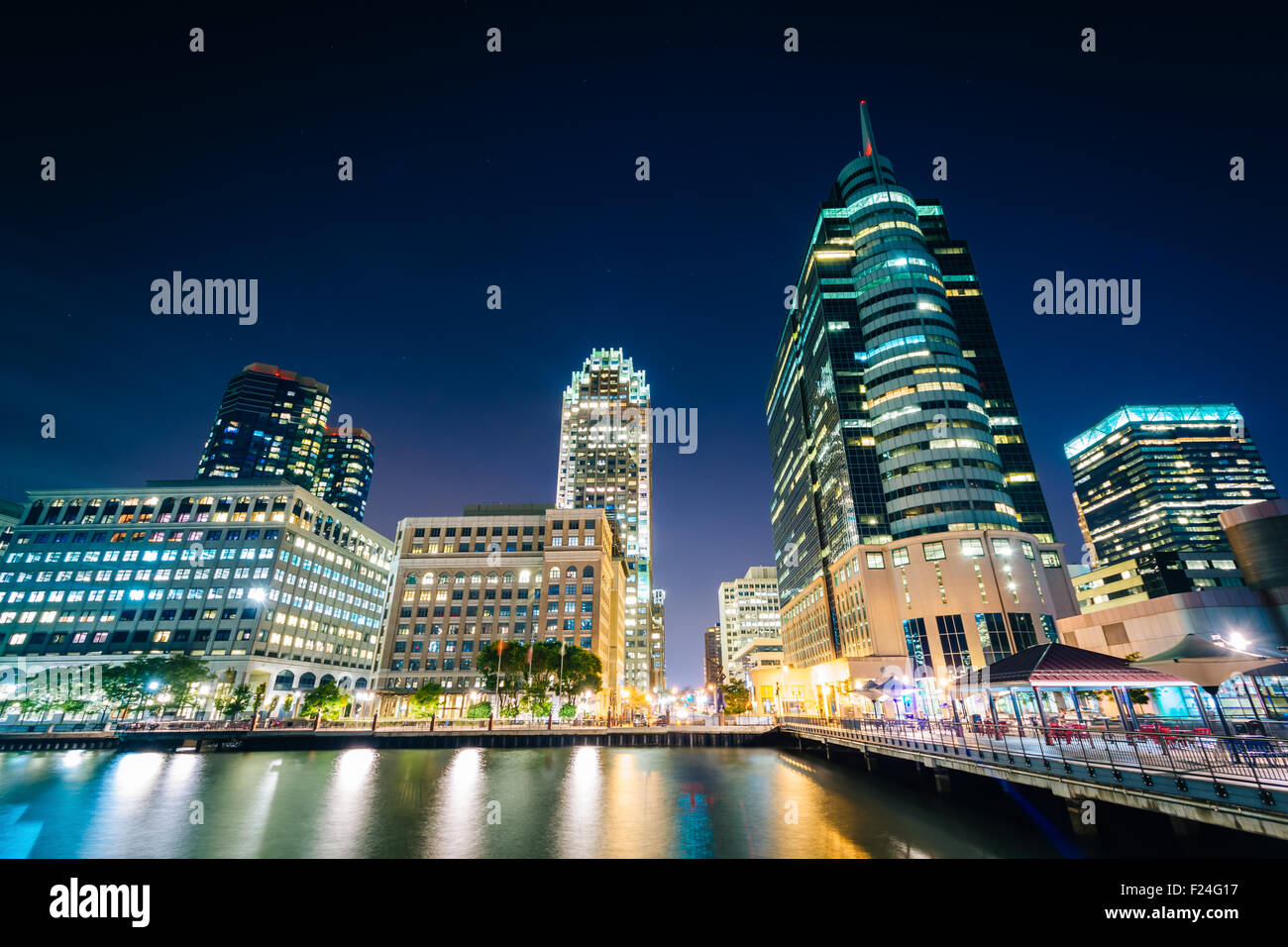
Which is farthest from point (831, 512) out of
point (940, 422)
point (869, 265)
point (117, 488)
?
point (117, 488)

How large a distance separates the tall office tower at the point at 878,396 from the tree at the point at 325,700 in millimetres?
81673

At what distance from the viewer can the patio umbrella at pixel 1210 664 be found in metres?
19.2

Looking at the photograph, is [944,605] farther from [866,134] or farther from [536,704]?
[866,134]

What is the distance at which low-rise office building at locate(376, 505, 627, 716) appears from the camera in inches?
4043

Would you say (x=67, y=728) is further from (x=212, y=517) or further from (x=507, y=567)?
(x=507, y=567)

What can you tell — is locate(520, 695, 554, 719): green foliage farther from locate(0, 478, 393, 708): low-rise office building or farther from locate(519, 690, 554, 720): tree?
locate(0, 478, 393, 708): low-rise office building

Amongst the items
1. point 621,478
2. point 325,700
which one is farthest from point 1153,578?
point 325,700

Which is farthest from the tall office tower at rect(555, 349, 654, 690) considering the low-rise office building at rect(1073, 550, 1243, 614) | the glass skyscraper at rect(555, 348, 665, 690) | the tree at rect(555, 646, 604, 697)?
the low-rise office building at rect(1073, 550, 1243, 614)

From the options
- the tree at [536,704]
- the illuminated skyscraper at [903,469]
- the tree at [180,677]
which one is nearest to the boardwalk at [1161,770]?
the illuminated skyscraper at [903,469]

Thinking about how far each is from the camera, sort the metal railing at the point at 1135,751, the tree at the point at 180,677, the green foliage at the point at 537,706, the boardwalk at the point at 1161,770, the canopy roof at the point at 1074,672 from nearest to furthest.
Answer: the boardwalk at the point at 1161,770
the metal railing at the point at 1135,751
the canopy roof at the point at 1074,672
the tree at the point at 180,677
the green foliage at the point at 537,706

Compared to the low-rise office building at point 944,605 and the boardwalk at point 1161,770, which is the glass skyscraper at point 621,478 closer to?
the low-rise office building at point 944,605

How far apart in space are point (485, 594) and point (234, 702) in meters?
42.2
